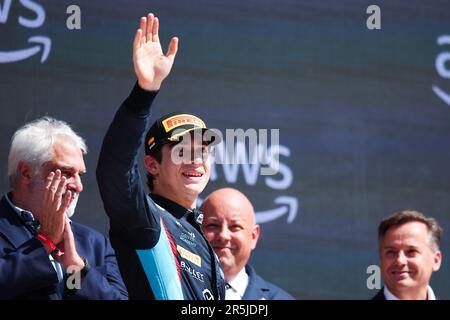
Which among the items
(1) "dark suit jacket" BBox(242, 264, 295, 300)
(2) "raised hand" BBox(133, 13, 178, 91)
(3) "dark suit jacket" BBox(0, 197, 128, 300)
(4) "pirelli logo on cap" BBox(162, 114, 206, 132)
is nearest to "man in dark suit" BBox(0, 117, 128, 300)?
(3) "dark suit jacket" BBox(0, 197, 128, 300)

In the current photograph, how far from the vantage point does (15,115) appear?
4281 mm

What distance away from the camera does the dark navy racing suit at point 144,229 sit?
303cm

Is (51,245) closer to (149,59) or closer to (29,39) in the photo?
(149,59)

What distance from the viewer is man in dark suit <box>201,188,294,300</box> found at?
4.16 m

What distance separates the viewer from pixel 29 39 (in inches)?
170

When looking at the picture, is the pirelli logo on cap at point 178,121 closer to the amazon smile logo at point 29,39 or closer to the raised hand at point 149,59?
the raised hand at point 149,59

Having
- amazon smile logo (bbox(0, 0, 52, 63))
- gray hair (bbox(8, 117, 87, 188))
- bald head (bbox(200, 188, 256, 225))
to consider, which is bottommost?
bald head (bbox(200, 188, 256, 225))

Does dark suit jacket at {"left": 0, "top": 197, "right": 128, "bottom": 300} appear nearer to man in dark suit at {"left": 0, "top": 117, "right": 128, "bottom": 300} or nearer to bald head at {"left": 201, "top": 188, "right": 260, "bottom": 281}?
man in dark suit at {"left": 0, "top": 117, "right": 128, "bottom": 300}

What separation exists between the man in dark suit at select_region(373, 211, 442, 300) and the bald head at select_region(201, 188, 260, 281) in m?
0.52

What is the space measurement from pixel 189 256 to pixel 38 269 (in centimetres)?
49

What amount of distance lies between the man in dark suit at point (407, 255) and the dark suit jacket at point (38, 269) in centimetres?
114

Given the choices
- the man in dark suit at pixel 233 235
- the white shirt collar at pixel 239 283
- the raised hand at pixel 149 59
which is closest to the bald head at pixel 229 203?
the man in dark suit at pixel 233 235

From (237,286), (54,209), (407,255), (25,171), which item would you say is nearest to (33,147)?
(25,171)
